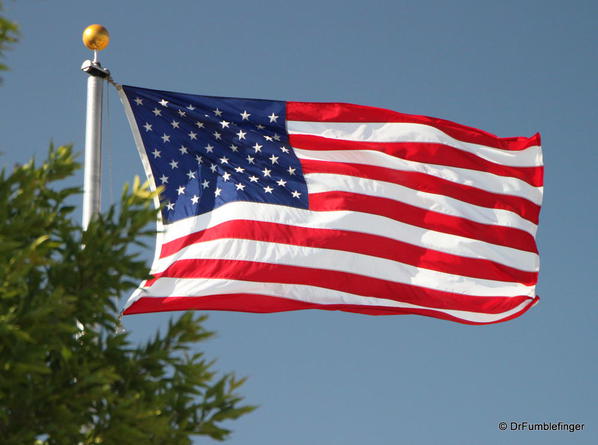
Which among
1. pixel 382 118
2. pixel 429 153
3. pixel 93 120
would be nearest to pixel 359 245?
pixel 429 153

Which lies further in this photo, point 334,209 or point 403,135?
point 403,135

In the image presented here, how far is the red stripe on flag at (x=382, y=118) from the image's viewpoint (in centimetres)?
1647

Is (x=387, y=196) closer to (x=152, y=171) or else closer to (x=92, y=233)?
(x=152, y=171)

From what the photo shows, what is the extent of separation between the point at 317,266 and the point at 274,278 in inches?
29.6

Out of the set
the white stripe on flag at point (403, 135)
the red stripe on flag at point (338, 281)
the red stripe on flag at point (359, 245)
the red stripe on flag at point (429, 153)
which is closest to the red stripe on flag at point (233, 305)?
the red stripe on flag at point (338, 281)

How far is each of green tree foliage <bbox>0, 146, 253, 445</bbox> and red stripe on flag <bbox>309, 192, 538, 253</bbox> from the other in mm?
6752

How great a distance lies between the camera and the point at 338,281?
14977 mm

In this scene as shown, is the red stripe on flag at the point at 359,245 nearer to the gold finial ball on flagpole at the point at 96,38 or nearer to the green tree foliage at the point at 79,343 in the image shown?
the gold finial ball on flagpole at the point at 96,38

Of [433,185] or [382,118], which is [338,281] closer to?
[433,185]

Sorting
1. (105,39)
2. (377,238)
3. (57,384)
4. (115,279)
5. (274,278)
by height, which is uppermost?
(105,39)

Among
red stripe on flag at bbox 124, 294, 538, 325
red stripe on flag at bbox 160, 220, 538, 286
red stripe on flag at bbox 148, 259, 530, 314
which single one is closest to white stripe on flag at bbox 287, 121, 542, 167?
red stripe on flag at bbox 160, 220, 538, 286

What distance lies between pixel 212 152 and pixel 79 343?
6772mm

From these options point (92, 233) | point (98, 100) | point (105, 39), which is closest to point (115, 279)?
point (92, 233)

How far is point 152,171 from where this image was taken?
15.1 metres
